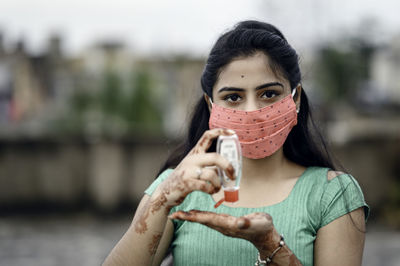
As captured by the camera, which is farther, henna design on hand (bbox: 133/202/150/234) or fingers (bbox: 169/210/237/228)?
henna design on hand (bbox: 133/202/150/234)

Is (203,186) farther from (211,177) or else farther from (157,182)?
(157,182)

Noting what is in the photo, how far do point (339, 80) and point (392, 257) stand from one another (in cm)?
1864

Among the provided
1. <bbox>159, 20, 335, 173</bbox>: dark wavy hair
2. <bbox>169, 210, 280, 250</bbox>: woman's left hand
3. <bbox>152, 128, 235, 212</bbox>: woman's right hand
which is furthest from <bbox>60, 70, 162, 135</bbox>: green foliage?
<bbox>169, 210, 280, 250</bbox>: woman's left hand

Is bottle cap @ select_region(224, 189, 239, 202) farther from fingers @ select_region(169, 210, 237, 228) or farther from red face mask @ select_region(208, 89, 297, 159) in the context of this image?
red face mask @ select_region(208, 89, 297, 159)

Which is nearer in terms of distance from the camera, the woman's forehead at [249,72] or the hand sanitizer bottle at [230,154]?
the hand sanitizer bottle at [230,154]

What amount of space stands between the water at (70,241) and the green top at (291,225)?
4.88m

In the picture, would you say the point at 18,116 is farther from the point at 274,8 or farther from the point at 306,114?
the point at 306,114

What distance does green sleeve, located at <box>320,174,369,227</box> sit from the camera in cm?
210

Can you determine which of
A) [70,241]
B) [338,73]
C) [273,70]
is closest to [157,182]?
[273,70]

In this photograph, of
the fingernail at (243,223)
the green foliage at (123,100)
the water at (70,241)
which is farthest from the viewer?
the green foliage at (123,100)

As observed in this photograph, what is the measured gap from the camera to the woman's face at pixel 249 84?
7.11ft

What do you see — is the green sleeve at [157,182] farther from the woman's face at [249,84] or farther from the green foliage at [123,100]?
the green foliage at [123,100]

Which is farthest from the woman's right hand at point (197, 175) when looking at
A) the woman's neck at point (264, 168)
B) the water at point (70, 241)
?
the water at point (70, 241)

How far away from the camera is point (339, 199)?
2125 mm
